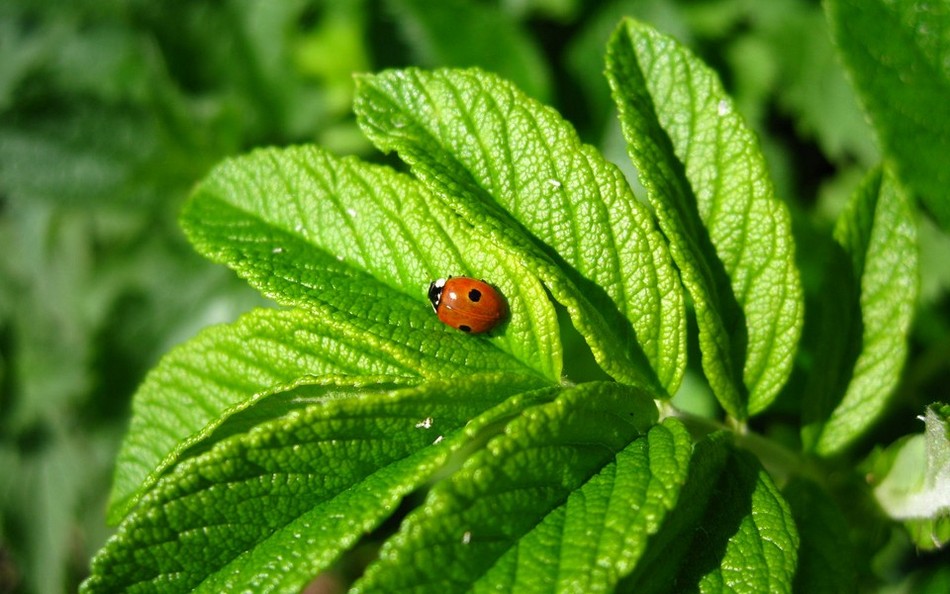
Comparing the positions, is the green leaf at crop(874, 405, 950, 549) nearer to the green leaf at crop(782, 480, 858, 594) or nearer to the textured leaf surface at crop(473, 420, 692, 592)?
the green leaf at crop(782, 480, 858, 594)

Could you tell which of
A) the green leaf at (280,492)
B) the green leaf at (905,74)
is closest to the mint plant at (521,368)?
the green leaf at (280,492)

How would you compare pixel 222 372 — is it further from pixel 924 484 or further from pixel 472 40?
pixel 472 40

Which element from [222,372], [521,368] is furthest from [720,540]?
[222,372]

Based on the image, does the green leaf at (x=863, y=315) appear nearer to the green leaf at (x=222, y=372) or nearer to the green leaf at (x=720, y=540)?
Answer: the green leaf at (x=720, y=540)

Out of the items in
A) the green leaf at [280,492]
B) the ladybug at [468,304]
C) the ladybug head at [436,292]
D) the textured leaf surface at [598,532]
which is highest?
the ladybug head at [436,292]

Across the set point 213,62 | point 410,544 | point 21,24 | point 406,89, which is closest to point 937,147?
point 406,89

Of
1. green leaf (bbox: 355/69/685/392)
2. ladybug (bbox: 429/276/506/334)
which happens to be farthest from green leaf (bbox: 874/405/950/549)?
ladybug (bbox: 429/276/506/334)
